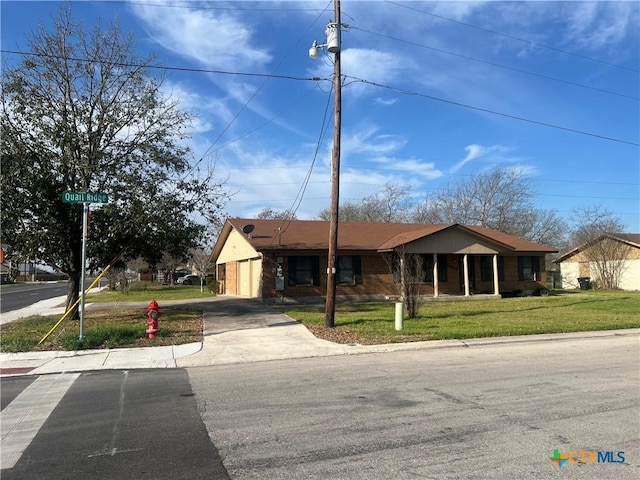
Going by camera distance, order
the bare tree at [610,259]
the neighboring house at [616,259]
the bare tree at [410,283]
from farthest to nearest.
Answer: the bare tree at [610,259]
the neighboring house at [616,259]
the bare tree at [410,283]

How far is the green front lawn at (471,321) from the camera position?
13.4 meters

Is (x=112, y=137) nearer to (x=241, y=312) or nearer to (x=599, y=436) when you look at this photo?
(x=241, y=312)

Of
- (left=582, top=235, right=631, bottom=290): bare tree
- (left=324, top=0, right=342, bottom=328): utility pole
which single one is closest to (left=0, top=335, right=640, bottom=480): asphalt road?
(left=324, top=0, right=342, bottom=328): utility pole

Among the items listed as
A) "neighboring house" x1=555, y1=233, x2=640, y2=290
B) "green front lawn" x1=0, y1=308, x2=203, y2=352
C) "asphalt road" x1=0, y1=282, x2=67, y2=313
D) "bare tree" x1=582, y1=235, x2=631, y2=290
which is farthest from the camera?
"bare tree" x1=582, y1=235, x2=631, y2=290

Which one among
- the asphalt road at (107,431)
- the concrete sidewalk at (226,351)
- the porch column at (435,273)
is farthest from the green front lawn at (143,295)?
the asphalt road at (107,431)

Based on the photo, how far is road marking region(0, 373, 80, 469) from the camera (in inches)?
203

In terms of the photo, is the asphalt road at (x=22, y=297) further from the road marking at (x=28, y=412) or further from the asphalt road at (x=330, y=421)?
the asphalt road at (x=330, y=421)

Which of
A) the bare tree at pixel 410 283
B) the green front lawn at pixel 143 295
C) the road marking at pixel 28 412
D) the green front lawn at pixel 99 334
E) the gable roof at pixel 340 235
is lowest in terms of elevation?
the road marking at pixel 28 412

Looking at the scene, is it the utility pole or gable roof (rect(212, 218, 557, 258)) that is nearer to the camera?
the utility pole

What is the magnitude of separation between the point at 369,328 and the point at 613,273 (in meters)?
28.0

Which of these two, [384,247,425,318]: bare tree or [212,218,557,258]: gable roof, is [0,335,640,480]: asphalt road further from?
[212,218,557,258]: gable roof

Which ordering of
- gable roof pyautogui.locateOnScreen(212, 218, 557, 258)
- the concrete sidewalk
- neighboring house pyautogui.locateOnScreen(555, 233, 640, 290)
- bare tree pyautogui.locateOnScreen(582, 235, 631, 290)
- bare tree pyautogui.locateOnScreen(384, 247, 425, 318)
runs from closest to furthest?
1. the concrete sidewalk
2. bare tree pyautogui.locateOnScreen(384, 247, 425, 318)
3. gable roof pyautogui.locateOnScreen(212, 218, 557, 258)
4. neighboring house pyautogui.locateOnScreen(555, 233, 640, 290)
5. bare tree pyautogui.locateOnScreen(582, 235, 631, 290)

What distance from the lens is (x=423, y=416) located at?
611 cm

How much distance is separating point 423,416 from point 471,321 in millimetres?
10887
